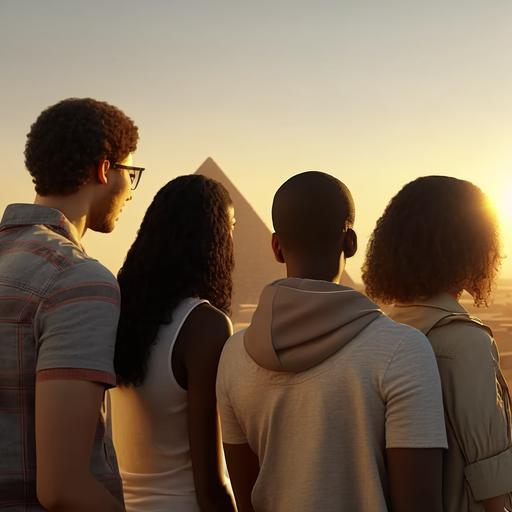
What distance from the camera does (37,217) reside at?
6.77 ft

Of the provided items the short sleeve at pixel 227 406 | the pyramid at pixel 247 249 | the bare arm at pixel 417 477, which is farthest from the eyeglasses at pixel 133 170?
the pyramid at pixel 247 249

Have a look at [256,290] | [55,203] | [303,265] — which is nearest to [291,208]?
[303,265]

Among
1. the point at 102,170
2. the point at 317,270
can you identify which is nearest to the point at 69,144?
the point at 102,170

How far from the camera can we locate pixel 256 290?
228 ft

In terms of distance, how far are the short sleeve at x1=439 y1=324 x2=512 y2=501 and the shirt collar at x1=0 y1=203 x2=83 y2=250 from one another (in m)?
1.07

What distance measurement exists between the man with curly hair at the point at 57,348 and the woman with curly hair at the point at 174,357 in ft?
0.99

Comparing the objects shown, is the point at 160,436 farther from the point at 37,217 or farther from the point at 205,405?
the point at 37,217

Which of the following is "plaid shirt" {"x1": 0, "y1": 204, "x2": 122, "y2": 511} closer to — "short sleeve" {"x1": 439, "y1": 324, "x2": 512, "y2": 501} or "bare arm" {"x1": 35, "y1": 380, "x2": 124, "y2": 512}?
"bare arm" {"x1": 35, "y1": 380, "x2": 124, "y2": 512}

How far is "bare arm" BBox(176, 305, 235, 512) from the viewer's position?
2207 mm

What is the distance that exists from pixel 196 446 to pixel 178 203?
791 mm

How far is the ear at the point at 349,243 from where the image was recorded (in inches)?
81.3

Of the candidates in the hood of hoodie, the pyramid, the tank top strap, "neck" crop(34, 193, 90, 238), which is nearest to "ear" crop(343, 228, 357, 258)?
the hood of hoodie

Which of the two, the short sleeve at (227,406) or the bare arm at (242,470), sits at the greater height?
the short sleeve at (227,406)

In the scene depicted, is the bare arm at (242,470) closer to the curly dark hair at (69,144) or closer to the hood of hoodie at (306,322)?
the hood of hoodie at (306,322)
